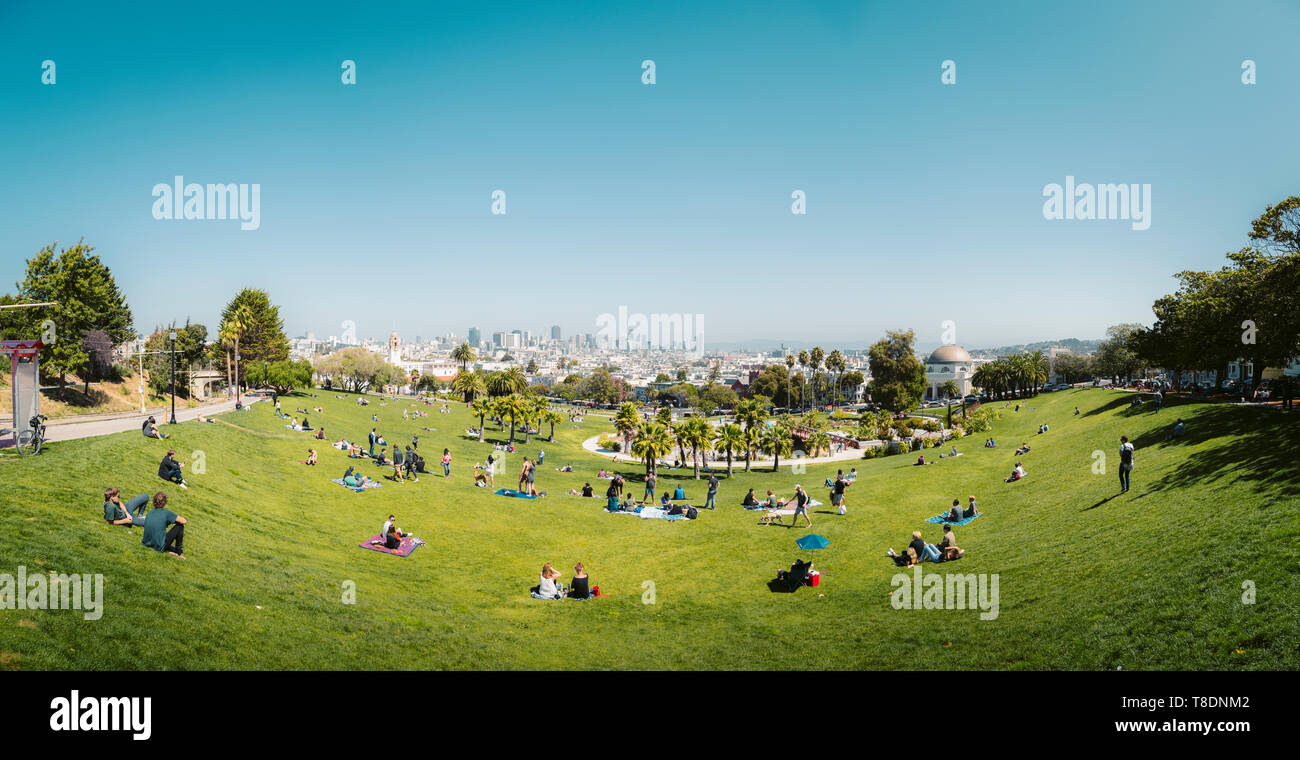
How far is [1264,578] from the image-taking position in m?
10.6

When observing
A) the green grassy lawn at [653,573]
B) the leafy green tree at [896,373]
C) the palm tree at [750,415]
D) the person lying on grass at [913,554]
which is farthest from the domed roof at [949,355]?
the person lying on grass at [913,554]

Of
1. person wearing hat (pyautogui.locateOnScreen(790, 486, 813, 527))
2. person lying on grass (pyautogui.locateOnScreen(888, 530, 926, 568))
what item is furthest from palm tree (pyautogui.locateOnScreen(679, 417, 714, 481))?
person lying on grass (pyautogui.locateOnScreen(888, 530, 926, 568))

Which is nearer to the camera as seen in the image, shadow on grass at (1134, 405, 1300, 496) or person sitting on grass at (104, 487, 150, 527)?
person sitting on grass at (104, 487, 150, 527)

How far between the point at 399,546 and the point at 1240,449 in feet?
94.0

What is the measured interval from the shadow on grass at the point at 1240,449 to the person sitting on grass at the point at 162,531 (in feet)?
84.7

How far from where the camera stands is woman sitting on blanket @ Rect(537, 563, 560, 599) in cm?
1590

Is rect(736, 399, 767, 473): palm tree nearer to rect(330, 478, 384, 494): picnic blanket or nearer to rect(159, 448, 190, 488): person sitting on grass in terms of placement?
rect(330, 478, 384, 494): picnic blanket

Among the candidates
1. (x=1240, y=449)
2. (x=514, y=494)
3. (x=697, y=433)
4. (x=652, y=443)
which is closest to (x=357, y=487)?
(x=514, y=494)

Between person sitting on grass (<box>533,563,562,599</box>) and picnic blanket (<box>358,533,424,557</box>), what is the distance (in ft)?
17.5

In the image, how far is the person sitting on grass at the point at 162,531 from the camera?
42.0 ft

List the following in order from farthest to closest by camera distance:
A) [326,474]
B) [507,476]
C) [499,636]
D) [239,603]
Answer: [507,476]
[326,474]
[499,636]
[239,603]
